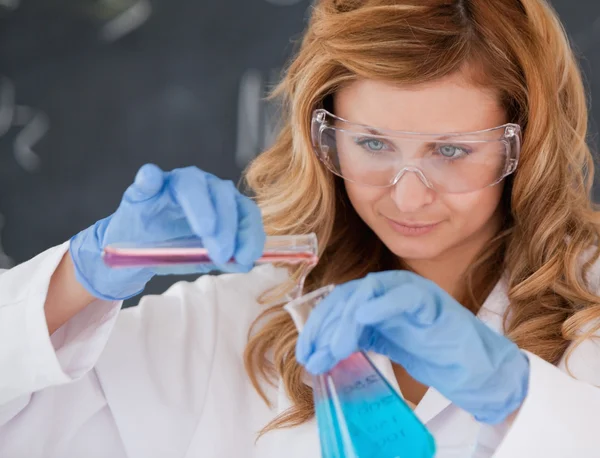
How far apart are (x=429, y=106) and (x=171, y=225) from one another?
0.60 m

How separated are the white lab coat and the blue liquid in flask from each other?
1.07ft

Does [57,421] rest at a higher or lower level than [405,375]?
higher

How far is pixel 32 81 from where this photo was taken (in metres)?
3.04

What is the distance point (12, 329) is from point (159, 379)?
412 mm

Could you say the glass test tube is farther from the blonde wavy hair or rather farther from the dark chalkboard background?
the dark chalkboard background

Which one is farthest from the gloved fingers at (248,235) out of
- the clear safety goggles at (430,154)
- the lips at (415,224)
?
the lips at (415,224)

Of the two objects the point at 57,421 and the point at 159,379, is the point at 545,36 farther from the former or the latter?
the point at 57,421

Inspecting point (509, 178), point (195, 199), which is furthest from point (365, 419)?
point (509, 178)

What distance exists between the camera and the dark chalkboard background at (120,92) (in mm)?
3002

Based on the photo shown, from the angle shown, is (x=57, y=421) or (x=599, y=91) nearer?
(x=57, y=421)

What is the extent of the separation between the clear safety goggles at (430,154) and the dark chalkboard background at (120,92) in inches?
46.6

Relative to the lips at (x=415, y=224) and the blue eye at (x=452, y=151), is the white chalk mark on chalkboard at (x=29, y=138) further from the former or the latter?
the blue eye at (x=452, y=151)

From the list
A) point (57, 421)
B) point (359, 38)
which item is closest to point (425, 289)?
point (359, 38)

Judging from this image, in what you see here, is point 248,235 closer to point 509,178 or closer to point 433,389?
point 433,389
